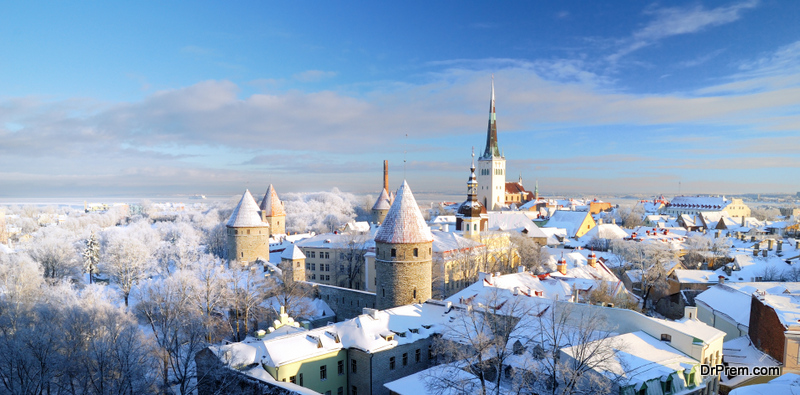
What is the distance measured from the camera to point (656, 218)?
309 ft

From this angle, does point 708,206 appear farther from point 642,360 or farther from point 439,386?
point 439,386

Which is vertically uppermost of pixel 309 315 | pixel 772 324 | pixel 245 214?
pixel 245 214

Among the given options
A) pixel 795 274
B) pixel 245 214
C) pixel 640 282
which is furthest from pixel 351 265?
pixel 795 274

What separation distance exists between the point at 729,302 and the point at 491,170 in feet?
258

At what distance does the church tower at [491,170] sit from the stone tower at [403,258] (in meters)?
81.0

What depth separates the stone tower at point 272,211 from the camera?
58438 millimetres

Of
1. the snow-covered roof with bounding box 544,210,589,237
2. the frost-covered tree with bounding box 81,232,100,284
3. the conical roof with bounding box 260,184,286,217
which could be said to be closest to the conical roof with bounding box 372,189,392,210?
the conical roof with bounding box 260,184,286,217

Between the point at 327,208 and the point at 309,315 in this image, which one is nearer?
the point at 309,315

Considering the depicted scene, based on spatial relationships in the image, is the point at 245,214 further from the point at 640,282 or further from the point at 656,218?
the point at 656,218

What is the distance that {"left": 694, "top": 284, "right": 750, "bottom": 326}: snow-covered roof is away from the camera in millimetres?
26828

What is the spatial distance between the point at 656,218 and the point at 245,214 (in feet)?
272

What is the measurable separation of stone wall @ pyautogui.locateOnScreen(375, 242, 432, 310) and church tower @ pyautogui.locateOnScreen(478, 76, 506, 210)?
8132cm

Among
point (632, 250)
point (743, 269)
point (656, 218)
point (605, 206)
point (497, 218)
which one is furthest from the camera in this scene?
point (605, 206)

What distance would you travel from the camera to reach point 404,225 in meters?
27.6
